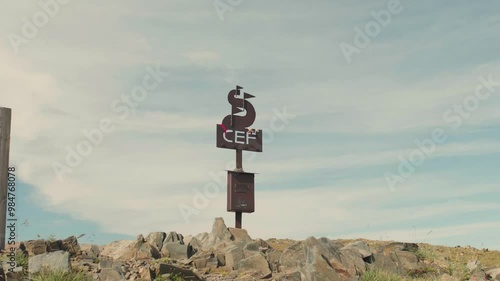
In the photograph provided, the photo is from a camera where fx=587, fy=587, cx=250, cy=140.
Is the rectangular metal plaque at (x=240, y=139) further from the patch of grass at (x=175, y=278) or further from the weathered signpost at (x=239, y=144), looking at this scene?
the patch of grass at (x=175, y=278)

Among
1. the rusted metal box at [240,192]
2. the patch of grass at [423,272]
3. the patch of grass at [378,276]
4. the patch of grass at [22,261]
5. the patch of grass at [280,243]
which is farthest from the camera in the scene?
the rusted metal box at [240,192]

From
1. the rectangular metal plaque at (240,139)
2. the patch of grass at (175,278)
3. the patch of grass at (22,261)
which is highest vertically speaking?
the rectangular metal plaque at (240,139)

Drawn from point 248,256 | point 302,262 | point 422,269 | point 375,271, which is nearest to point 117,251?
point 248,256

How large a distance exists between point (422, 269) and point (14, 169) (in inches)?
529

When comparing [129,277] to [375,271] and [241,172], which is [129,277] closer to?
[375,271]

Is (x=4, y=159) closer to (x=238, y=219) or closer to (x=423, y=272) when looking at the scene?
(x=238, y=219)

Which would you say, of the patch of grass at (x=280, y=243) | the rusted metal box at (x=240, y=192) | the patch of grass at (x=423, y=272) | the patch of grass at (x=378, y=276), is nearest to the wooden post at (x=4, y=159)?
the patch of grass at (x=378, y=276)

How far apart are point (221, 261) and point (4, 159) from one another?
23.0 feet

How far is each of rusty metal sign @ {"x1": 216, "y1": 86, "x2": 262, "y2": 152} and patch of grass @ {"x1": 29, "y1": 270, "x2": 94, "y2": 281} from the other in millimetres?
13556

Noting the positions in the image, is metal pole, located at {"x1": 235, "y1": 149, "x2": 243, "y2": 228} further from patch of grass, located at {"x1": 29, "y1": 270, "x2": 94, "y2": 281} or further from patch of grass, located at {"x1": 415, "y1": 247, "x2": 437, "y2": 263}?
patch of grass, located at {"x1": 29, "y1": 270, "x2": 94, "y2": 281}

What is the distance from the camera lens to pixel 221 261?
718 inches

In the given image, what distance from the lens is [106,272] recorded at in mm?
14406

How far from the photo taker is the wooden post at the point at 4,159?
15.6m

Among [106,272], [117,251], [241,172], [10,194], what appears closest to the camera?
[106,272]
